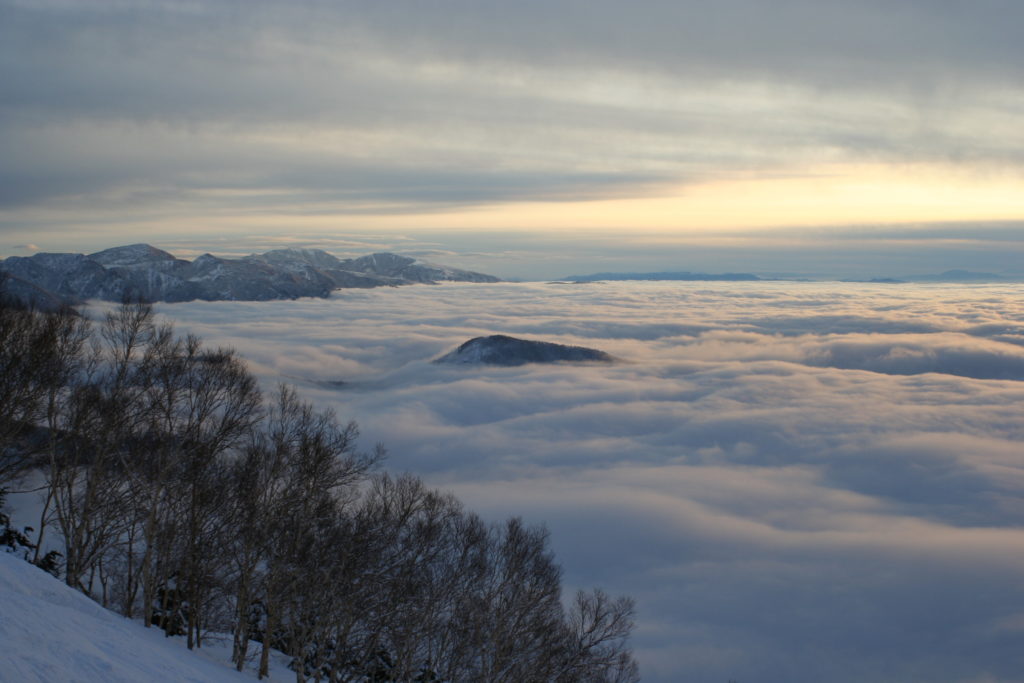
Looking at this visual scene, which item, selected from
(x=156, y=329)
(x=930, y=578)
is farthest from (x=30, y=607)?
(x=930, y=578)

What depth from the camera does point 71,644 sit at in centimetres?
1652

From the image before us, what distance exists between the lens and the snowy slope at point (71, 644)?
14.6 m

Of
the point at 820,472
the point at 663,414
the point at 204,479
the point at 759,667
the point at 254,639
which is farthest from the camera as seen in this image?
the point at 663,414

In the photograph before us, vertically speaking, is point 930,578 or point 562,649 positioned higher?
point 562,649

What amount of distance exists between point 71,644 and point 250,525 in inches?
351

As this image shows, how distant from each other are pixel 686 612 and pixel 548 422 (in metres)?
97.3

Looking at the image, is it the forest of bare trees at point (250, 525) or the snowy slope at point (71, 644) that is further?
the forest of bare trees at point (250, 525)

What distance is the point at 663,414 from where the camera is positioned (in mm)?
186750

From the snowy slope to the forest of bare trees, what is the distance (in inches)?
136

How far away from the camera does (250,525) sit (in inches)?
998

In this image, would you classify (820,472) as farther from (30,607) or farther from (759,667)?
(30,607)

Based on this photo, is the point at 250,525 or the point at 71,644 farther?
the point at 250,525

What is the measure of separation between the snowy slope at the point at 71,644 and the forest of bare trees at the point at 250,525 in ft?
11.4

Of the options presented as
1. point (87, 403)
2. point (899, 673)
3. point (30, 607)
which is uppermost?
point (87, 403)
